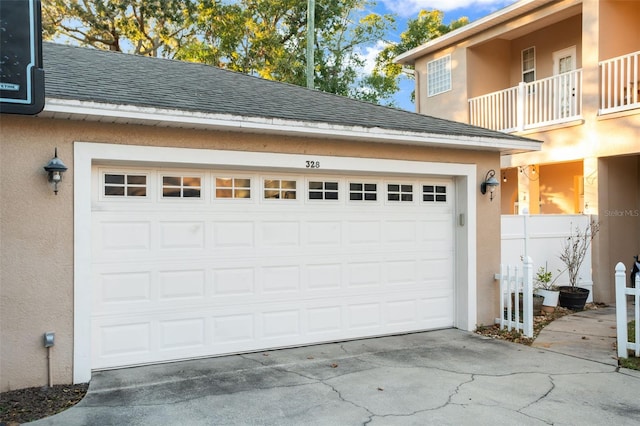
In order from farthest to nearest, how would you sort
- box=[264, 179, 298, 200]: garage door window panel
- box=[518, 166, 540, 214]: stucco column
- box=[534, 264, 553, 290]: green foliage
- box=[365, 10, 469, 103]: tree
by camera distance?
1. box=[365, 10, 469, 103]: tree
2. box=[518, 166, 540, 214]: stucco column
3. box=[534, 264, 553, 290]: green foliage
4. box=[264, 179, 298, 200]: garage door window panel

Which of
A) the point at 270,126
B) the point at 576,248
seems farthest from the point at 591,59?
the point at 270,126

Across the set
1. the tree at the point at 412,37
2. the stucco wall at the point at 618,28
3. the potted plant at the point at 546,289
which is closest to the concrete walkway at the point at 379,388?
the potted plant at the point at 546,289

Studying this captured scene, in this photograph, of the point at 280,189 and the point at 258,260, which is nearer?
the point at 258,260

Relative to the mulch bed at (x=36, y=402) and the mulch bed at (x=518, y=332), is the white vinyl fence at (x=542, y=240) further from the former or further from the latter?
the mulch bed at (x=36, y=402)

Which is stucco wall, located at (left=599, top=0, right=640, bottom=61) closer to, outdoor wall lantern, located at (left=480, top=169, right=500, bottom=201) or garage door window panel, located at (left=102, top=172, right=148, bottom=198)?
outdoor wall lantern, located at (left=480, top=169, right=500, bottom=201)

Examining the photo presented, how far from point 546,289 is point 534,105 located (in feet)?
16.3

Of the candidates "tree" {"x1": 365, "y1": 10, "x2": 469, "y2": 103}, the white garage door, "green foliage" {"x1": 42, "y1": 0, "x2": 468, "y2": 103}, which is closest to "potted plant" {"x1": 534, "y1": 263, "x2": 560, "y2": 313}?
the white garage door

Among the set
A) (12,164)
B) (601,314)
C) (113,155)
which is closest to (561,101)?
(601,314)

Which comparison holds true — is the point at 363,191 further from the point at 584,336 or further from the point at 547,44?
the point at 547,44

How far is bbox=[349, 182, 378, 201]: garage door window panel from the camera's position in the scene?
715 centimetres

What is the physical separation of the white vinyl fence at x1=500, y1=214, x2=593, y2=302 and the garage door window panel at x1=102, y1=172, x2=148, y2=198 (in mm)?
6559

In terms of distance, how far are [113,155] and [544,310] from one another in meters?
7.63

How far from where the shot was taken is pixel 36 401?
15.4ft

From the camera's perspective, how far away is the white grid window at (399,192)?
24.3 feet
